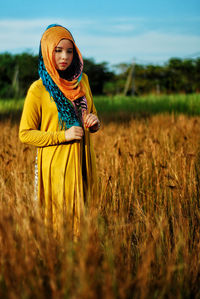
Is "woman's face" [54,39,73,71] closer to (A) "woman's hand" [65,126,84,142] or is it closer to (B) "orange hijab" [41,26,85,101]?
(B) "orange hijab" [41,26,85,101]

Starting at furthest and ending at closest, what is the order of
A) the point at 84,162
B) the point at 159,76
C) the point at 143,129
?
1. the point at 159,76
2. the point at 143,129
3. the point at 84,162

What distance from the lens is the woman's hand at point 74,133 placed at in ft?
5.94

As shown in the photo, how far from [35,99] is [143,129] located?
350 cm

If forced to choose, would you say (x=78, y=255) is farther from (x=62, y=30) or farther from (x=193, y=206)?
(x=193, y=206)

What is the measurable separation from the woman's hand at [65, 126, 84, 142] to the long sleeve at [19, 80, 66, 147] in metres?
0.02

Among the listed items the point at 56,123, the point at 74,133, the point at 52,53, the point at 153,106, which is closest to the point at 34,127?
→ the point at 56,123

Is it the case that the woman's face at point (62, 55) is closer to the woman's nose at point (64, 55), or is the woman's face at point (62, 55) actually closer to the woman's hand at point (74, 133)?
the woman's nose at point (64, 55)

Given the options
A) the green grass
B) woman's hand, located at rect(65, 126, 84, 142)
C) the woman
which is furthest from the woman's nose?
the green grass

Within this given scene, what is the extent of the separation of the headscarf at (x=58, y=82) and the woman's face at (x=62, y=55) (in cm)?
2

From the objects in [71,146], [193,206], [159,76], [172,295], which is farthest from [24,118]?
[159,76]

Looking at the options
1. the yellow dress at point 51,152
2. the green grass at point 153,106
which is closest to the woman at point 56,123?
the yellow dress at point 51,152

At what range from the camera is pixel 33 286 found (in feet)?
3.69

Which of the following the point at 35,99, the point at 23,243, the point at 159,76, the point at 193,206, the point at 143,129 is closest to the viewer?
the point at 23,243

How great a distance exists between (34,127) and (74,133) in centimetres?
25
